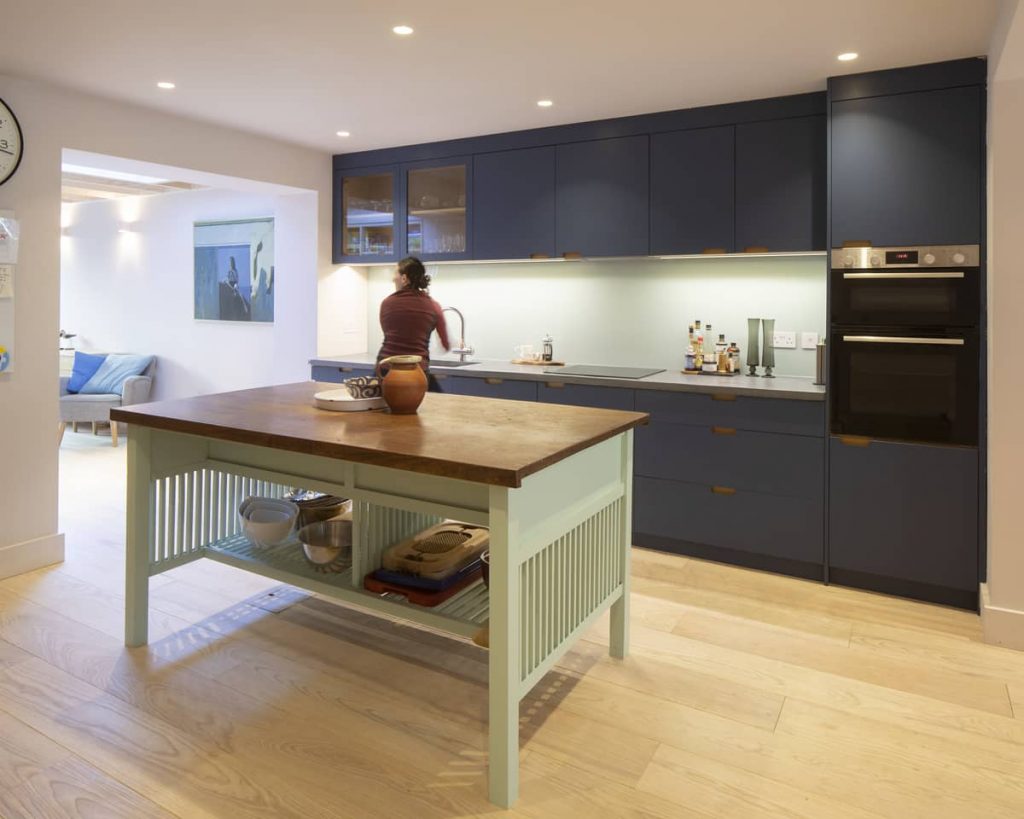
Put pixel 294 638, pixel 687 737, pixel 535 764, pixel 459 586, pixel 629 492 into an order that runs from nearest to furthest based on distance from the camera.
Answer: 1. pixel 535 764
2. pixel 687 737
3. pixel 459 586
4. pixel 629 492
5. pixel 294 638

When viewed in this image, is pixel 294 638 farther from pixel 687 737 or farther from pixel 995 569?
pixel 995 569

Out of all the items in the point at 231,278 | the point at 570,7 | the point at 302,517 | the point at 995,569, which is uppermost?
the point at 570,7

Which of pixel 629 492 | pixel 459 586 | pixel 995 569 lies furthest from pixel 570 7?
pixel 995 569

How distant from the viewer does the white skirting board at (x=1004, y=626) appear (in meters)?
2.85

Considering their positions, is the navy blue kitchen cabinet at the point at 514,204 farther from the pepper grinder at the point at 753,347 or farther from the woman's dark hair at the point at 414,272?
the pepper grinder at the point at 753,347

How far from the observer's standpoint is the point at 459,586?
2.43 meters

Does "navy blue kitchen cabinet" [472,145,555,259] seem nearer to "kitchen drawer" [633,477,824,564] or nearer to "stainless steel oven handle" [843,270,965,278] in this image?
"kitchen drawer" [633,477,824,564]

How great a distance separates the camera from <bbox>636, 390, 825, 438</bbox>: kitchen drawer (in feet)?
11.4

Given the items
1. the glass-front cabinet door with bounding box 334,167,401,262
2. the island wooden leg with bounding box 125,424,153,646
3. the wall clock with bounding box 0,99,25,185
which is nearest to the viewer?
the island wooden leg with bounding box 125,424,153,646

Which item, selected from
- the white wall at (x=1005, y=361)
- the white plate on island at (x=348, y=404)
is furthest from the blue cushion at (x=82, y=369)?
the white wall at (x=1005, y=361)

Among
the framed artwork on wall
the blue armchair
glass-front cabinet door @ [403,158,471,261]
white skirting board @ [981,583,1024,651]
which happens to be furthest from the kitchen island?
the blue armchair

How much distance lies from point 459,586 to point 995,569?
6.95ft

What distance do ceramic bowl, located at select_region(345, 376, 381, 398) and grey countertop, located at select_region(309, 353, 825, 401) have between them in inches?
60.4

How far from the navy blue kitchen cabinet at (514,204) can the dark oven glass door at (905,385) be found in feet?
6.03
